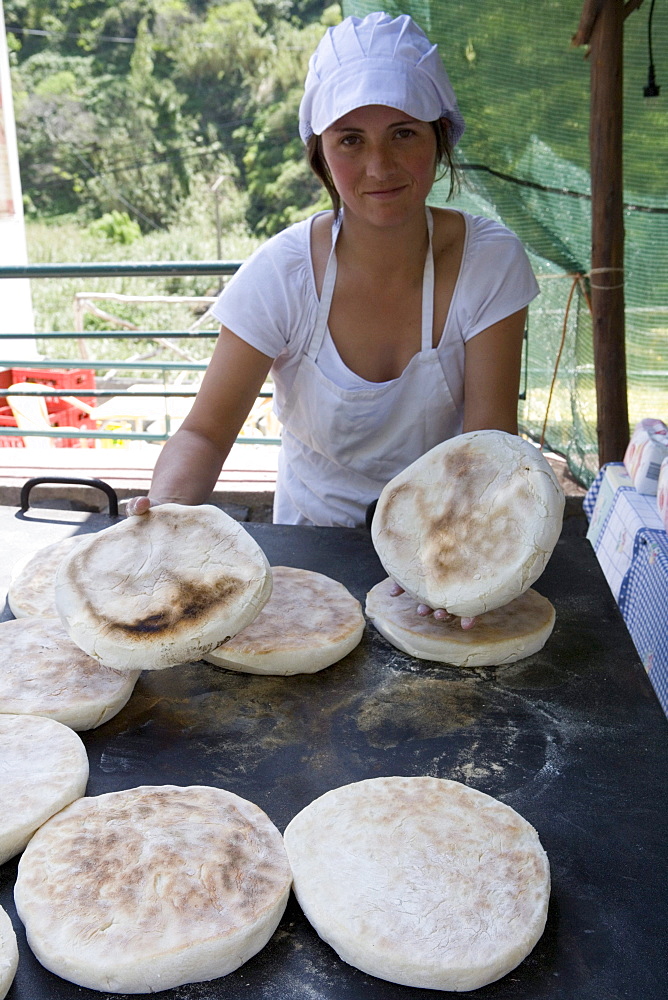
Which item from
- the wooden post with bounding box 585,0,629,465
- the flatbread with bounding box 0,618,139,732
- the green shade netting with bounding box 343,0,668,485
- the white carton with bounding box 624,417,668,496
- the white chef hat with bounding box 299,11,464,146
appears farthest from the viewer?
the green shade netting with bounding box 343,0,668,485

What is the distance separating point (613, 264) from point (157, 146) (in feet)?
81.4

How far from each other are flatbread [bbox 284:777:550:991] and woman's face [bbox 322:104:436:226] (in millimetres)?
1290

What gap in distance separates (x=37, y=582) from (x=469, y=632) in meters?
0.90

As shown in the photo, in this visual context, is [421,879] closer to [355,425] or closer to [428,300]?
[355,425]

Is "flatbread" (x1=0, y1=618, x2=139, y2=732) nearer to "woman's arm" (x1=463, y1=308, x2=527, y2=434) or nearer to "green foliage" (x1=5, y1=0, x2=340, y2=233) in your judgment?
"woman's arm" (x1=463, y1=308, x2=527, y2=434)

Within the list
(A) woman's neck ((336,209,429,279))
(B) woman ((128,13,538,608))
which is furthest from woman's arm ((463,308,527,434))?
(A) woman's neck ((336,209,429,279))

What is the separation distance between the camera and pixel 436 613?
1.58 meters

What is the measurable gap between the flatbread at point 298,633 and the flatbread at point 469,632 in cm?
6

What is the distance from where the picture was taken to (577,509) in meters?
3.71

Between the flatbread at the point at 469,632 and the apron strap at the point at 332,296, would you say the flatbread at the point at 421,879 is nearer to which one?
the flatbread at the point at 469,632

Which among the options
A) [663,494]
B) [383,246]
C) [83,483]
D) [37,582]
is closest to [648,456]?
[663,494]

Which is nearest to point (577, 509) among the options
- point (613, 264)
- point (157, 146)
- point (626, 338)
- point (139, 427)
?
point (626, 338)

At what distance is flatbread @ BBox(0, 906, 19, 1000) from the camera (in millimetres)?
916

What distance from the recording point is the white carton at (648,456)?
280 cm
